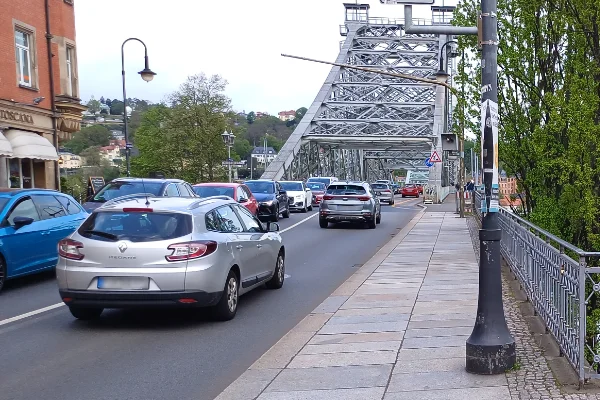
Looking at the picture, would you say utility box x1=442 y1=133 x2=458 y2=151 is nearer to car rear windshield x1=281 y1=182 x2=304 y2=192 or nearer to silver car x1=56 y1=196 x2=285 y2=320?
car rear windshield x1=281 y1=182 x2=304 y2=192

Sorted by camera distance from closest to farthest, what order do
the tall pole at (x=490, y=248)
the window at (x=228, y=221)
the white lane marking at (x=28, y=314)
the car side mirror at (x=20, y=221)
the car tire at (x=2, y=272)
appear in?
the tall pole at (x=490, y=248) < the white lane marking at (x=28, y=314) < the window at (x=228, y=221) < the car tire at (x=2, y=272) < the car side mirror at (x=20, y=221)

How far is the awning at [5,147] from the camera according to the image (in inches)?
946

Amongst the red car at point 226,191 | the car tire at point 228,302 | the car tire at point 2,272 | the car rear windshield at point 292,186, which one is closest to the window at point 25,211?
the car tire at point 2,272

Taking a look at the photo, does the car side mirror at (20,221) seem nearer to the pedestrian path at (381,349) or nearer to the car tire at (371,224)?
the pedestrian path at (381,349)

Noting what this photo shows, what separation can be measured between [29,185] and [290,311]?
2153 cm

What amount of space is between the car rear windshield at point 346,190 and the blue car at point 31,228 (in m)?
12.8

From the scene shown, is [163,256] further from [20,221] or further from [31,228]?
[31,228]

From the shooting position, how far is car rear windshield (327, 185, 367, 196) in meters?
25.1

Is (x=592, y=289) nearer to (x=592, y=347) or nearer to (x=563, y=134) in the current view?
(x=592, y=347)

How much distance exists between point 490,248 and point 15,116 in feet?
75.7

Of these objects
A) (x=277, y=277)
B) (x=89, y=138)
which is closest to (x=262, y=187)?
(x=277, y=277)

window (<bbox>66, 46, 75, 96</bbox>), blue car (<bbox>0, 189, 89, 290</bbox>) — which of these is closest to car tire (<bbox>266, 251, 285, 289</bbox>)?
blue car (<bbox>0, 189, 89, 290</bbox>)

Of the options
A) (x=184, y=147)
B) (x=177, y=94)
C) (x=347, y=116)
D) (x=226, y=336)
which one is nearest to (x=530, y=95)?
(x=226, y=336)

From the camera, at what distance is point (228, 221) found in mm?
9648
